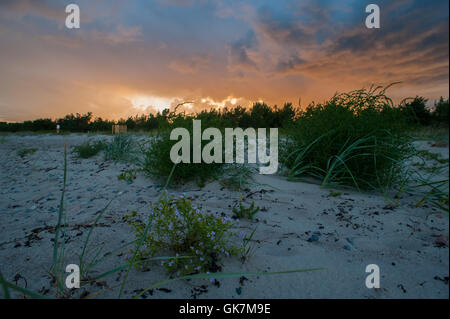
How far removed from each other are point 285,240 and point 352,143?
184cm

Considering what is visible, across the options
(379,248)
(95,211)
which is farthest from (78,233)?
(379,248)

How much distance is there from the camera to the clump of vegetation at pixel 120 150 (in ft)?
17.6

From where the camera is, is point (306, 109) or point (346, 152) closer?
point (346, 152)

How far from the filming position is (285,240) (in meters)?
1.72

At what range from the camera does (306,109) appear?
144 inches

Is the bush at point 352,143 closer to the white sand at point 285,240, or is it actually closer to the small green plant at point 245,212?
the white sand at point 285,240

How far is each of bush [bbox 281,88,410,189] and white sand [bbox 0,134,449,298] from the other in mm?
332

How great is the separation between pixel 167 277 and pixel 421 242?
1762 mm

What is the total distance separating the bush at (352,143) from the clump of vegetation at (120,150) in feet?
13.1

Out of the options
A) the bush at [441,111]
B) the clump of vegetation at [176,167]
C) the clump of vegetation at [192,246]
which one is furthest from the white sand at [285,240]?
the bush at [441,111]

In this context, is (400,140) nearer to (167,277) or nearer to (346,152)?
(346,152)
